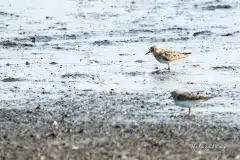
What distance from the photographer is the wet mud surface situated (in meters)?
13.5

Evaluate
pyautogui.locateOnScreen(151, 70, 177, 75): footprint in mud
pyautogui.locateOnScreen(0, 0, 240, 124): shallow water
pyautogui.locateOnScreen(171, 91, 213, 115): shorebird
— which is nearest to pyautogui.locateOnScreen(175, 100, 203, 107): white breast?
pyautogui.locateOnScreen(171, 91, 213, 115): shorebird

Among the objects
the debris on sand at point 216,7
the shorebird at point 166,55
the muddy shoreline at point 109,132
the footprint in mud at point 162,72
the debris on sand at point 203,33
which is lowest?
the debris on sand at point 216,7

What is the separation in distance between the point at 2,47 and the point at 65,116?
30.6 feet

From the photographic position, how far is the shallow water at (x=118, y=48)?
1892cm

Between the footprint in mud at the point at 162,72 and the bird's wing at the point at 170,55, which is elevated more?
the bird's wing at the point at 170,55

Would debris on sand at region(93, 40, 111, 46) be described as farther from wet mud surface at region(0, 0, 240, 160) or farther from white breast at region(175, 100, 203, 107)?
white breast at region(175, 100, 203, 107)

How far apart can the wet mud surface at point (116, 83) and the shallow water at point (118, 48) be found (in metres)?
0.03

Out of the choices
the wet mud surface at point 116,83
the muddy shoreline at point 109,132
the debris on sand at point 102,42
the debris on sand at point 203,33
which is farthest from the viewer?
the debris on sand at point 203,33

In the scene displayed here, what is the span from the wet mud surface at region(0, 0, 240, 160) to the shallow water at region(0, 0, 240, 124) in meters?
0.03

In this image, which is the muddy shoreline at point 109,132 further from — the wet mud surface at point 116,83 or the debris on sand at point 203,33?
the debris on sand at point 203,33

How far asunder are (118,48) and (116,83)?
5.11m

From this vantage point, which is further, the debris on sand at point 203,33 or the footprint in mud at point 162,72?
the debris on sand at point 203,33

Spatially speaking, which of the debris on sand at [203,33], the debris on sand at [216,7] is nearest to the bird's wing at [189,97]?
the debris on sand at [203,33]

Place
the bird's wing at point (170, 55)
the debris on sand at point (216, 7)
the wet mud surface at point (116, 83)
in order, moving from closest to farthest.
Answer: the wet mud surface at point (116, 83) → the bird's wing at point (170, 55) → the debris on sand at point (216, 7)
